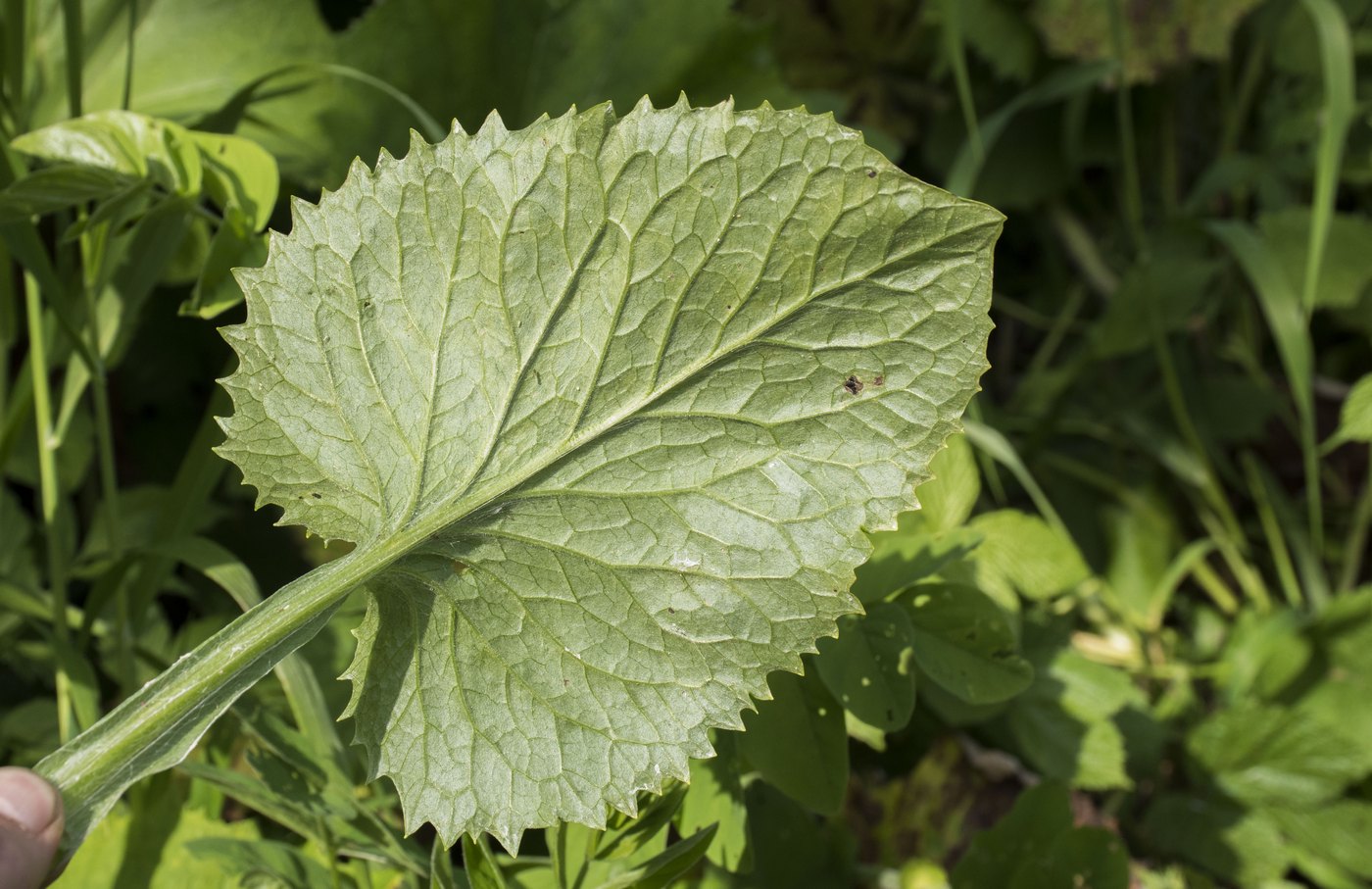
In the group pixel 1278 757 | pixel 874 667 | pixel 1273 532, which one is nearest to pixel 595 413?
pixel 874 667

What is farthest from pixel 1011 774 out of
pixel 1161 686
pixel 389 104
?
pixel 389 104

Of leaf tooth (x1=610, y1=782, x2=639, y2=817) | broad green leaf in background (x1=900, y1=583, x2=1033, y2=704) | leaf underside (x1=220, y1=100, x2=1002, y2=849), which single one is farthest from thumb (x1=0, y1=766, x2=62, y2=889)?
broad green leaf in background (x1=900, y1=583, x2=1033, y2=704)

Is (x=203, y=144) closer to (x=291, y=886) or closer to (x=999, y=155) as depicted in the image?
(x=291, y=886)

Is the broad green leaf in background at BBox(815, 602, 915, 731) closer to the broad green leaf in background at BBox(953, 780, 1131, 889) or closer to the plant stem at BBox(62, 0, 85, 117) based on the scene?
the broad green leaf in background at BBox(953, 780, 1131, 889)

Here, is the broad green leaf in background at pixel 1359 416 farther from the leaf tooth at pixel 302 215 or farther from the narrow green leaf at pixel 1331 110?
the leaf tooth at pixel 302 215

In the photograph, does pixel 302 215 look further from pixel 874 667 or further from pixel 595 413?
pixel 874 667

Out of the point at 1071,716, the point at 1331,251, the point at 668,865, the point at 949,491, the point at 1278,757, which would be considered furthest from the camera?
the point at 1331,251
